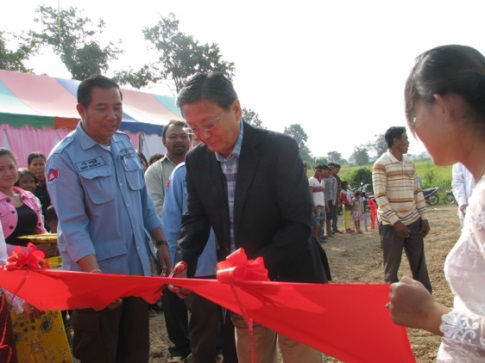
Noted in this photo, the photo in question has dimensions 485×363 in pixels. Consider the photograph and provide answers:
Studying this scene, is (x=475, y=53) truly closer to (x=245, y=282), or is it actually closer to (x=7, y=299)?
(x=245, y=282)

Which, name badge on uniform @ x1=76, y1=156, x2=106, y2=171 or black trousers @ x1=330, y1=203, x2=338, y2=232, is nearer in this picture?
name badge on uniform @ x1=76, y1=156, x2=106, y2=171

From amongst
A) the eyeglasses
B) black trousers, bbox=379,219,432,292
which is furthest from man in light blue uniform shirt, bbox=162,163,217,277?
black trousers, bbox=379,219,432,292

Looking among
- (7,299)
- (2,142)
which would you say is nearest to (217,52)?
(2,142)

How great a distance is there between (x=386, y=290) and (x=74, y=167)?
1.73 meters

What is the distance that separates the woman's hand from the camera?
1197mm

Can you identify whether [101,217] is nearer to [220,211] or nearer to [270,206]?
[220,211]

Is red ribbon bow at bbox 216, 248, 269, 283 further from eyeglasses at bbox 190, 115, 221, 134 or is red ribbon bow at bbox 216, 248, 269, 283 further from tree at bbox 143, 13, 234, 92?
tree at bbox 143, 13, 234, 92

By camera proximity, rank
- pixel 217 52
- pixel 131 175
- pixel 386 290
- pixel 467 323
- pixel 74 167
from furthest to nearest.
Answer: pixel 217 52 → pixel 131 175 → pixel 74 167 → pixel 386 290 → pixel 467 323

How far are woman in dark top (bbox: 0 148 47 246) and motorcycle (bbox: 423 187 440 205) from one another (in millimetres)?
19459

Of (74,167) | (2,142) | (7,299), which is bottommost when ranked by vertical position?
(7,299)

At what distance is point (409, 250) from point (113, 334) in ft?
10.8

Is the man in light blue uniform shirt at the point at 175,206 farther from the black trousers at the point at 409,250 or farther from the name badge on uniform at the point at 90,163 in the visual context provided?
the black trousers at the point at 409,250

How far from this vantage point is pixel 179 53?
33.6m

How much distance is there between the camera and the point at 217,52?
1288 inches
